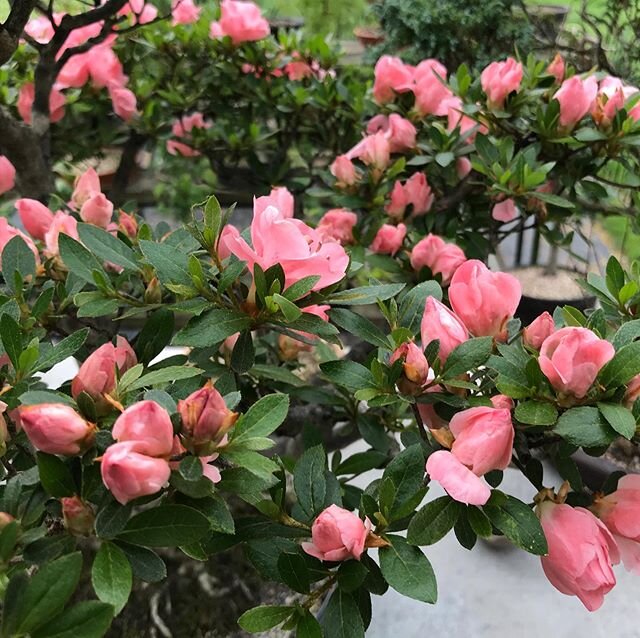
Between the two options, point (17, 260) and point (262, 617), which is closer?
point (262, 617)

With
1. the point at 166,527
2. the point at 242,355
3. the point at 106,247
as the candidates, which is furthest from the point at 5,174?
the point at 166,527

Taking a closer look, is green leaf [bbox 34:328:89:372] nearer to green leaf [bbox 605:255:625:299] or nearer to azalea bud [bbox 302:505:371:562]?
azalea bud [bbox 302:505:371:562]

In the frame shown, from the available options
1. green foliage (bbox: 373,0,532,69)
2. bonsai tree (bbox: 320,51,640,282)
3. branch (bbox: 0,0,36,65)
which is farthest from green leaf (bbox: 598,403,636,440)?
green foliage (bbox: 373,0,532,69)

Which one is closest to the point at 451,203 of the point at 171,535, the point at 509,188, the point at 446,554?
the point at 509,188

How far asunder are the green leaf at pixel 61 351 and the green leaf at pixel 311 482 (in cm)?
17

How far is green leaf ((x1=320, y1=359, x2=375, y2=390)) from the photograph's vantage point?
1.46 ft

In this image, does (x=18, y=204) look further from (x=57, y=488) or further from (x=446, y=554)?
(x=446, y=554)

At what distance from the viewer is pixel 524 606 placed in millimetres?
804

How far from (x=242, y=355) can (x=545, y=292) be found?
125 cm

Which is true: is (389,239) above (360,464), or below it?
above

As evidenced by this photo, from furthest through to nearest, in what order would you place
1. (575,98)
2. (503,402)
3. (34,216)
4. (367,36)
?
1. (367,36)
2. (575,98)
3. (34,216)
4. (503,402)

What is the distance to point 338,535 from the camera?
382 millimetres

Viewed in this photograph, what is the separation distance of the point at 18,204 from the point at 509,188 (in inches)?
20.0

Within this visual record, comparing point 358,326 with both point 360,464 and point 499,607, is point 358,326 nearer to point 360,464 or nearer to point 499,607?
point 360,464
